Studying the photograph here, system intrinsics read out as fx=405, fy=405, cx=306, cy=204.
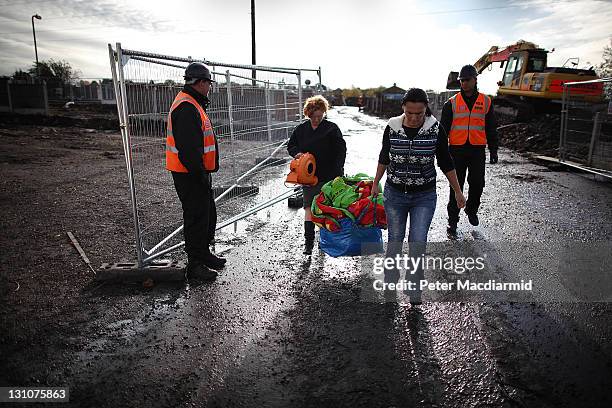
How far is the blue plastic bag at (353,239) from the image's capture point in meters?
4.30

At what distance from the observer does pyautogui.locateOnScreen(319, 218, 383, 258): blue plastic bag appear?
14.1 feet

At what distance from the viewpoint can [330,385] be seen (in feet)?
8.75

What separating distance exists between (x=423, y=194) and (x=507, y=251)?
6.75 feet

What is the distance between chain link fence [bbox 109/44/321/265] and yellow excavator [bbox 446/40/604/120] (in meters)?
10.8

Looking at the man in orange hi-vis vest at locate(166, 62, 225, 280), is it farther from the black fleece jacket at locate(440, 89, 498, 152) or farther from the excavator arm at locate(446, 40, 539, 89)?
the excavator arm at locate(446, 40, 539, 89)

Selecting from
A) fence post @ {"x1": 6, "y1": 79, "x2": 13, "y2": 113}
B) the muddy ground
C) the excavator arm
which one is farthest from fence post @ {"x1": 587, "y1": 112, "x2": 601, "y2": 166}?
fence post @ {"x1": 6, "y1": 79, "x2": 13, "y2": 113}

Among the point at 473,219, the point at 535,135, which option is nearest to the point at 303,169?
the point at 473,219

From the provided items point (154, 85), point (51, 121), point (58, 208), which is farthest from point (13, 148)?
point (154, 85)

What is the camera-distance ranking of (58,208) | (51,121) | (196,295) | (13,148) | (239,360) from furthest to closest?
1. (51,121)
2. (13,148)
3. (58,208)
4. (196,295)
5. (239,360)

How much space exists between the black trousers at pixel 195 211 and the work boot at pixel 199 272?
75 mm

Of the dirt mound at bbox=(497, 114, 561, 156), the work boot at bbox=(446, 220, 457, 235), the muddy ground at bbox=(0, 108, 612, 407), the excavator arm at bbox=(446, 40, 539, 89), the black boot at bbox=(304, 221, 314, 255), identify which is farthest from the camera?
the excavator arm at bbox=(446, 40, 539, 89)

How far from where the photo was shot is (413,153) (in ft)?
11.9

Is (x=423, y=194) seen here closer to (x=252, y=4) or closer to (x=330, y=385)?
(x=330, y=385)

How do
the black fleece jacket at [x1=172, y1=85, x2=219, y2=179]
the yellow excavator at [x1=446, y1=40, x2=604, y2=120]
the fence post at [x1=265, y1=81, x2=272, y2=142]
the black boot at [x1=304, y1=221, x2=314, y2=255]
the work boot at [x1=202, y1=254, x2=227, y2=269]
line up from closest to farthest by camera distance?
the black fleece jacket at [x1=172, y1=85, x2=219, y2=179] < the work boot at [x1=202, y1=254, x2=227, y2=269] < the black boot at [x1=304, y1=221, x2=314, y2=255] < the fence post at [x1=265, y1=81, x2=272, y2=142] < the yellow excavator at [x1=446, y1=40, x2=604, y2=120]
